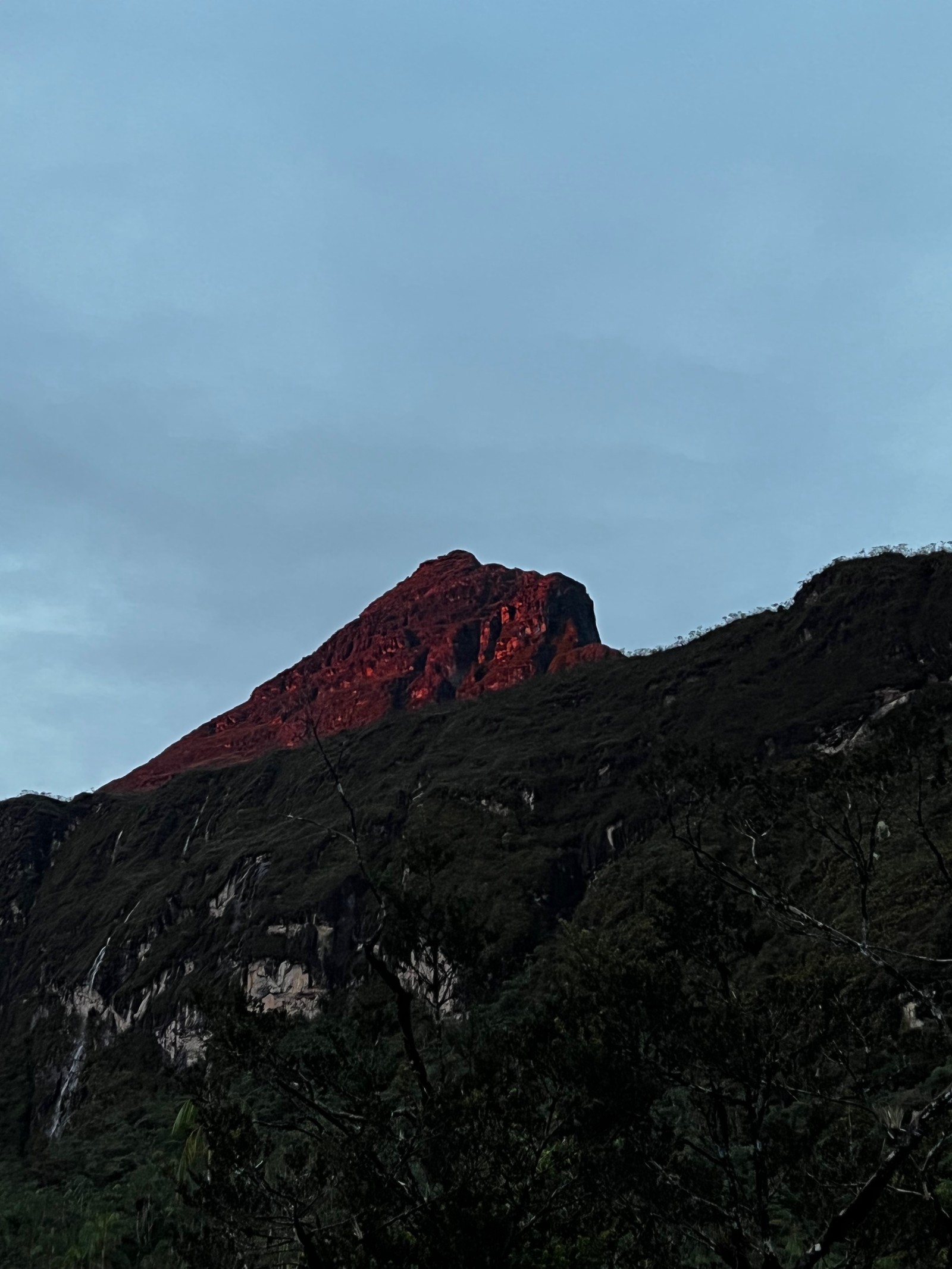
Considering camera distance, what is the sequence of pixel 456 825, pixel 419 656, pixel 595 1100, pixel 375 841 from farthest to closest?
pixel 419 656, pixel 375 841, pixel 456 825, pixel 595 1100

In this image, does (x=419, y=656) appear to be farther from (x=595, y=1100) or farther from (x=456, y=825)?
(x=595, y=1100)

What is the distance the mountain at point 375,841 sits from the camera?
258 ft

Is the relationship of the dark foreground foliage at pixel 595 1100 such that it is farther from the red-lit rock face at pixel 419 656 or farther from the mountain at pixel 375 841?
the red-lit rock face at pixel 419 656

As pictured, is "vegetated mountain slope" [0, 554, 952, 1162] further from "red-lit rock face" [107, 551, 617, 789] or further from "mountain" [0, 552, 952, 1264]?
"red-lit rock face" [107, 551, 617, 789]

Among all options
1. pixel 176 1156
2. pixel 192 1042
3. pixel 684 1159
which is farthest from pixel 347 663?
pixel 684 1159

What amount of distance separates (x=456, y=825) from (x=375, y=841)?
882cm

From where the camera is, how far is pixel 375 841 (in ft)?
314

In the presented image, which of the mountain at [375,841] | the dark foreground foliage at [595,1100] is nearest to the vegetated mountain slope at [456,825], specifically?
the mountain at [375,841]

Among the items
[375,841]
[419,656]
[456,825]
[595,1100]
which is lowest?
[595,1100]

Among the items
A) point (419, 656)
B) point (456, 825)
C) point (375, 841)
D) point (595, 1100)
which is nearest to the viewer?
point (595, 1100)

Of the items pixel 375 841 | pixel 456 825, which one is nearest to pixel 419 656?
pixel 375 841

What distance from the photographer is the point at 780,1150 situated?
1773 cm

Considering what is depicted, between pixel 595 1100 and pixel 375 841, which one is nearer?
pixel 595 1100

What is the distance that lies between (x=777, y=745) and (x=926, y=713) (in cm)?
7087
